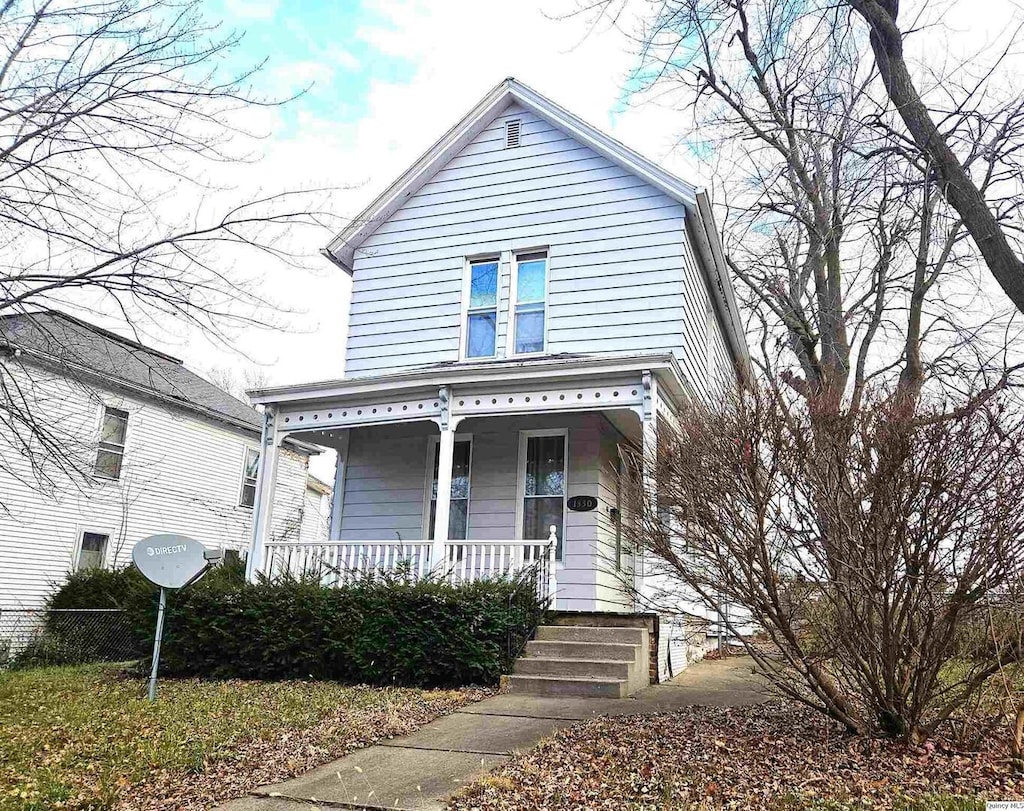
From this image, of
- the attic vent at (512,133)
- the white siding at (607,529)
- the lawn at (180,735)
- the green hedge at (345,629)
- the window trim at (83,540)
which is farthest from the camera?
the window trim at (83,540)

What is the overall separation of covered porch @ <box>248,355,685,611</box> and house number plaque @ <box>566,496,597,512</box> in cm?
2

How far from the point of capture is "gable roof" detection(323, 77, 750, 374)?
36.6ft

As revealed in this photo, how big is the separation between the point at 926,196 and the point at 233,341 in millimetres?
7035

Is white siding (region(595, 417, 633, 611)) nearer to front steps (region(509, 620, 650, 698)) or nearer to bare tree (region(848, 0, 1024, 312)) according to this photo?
front steps (region(509, 620, 650, 698))

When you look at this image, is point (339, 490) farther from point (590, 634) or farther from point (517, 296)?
point (590, 634)

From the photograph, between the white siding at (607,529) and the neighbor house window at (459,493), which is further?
the neighbor house window at (459,493)

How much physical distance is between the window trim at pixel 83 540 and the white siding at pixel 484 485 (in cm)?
778

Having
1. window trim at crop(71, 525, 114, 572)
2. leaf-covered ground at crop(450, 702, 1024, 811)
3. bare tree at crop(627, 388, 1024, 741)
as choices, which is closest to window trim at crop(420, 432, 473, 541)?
leaf-covered ground at crop(450, 702, 1024, 811)

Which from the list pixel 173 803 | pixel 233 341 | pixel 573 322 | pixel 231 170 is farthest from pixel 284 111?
pixel 573 322

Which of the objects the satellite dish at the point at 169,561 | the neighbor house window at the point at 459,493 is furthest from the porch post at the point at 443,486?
the satellite dish at the point at 169,561

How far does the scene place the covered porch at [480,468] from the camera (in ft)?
31.3

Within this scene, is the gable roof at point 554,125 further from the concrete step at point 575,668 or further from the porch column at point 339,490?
the concrete step at point 575,668

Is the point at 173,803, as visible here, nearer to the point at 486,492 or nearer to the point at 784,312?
the point at 486,492

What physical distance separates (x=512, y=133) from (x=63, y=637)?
39.4 feet
